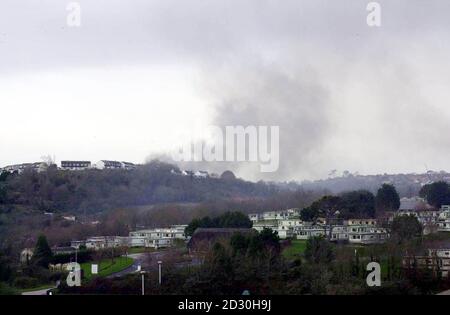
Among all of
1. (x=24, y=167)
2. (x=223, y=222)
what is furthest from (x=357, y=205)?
(x=24, y=167)

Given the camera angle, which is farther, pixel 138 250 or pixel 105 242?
pixel 105 242

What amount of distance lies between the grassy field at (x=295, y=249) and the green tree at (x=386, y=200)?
2.29 meters

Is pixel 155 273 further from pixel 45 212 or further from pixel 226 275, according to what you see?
pixel 45 212

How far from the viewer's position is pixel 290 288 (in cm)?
1127

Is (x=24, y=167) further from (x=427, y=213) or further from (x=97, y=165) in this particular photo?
(x=427, y=213)

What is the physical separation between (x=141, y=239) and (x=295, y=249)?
3599 mm

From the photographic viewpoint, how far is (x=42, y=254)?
13.8 m

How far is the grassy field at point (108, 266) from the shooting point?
42.0 feet

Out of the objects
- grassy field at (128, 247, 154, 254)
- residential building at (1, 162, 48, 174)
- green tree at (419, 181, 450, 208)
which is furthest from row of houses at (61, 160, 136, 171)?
green tree at (419, 181, 450, 208)

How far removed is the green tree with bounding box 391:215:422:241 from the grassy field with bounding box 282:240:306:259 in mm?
1870

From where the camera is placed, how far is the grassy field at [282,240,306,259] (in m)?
13.0

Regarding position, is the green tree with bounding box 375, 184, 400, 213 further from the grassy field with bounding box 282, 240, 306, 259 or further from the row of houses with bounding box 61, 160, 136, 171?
the row of houses with bounding box 61, 160, 136, 171

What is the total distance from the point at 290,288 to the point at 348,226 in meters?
4.08

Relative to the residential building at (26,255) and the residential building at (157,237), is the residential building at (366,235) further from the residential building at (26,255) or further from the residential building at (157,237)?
the residential building at (26,255)
